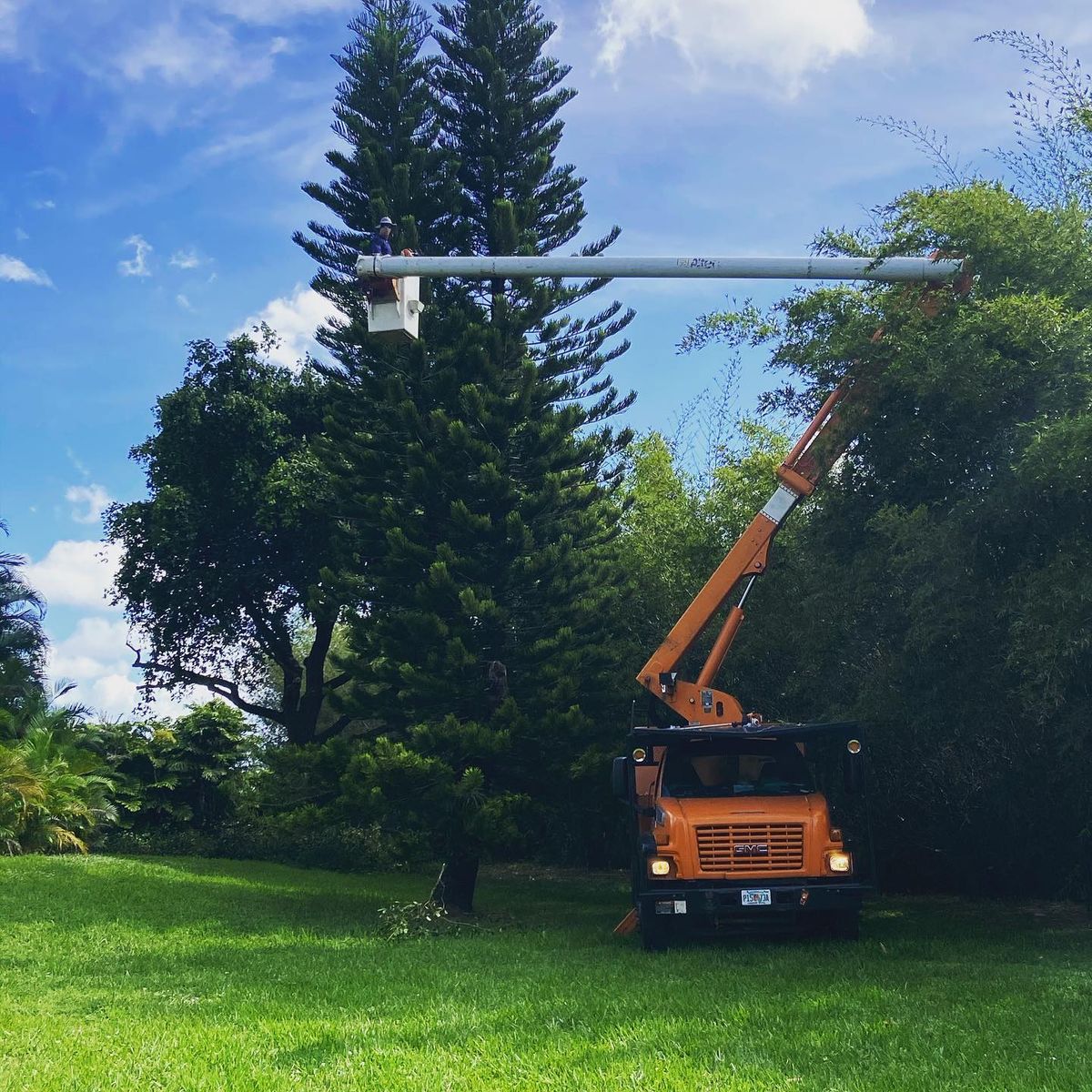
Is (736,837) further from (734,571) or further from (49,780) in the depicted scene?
(49,780)

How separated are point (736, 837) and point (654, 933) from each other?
117 centimetres

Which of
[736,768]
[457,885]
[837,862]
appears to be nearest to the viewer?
[837,862]

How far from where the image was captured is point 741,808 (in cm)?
1120

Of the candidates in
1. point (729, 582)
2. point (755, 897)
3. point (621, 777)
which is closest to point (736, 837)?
point (755, 897)

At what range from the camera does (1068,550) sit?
10.0 metres

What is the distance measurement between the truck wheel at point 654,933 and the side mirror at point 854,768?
→ 6.99 feet

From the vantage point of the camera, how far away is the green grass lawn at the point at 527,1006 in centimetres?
584

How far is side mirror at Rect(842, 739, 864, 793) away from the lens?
1116cm

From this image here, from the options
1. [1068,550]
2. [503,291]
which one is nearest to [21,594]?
[503,291]

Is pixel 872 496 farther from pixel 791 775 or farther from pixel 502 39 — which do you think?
pixel 502 39

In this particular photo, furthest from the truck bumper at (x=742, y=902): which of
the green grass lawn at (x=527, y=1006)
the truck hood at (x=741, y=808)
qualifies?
the truck hood at (x=741, y=808)

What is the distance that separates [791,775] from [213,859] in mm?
16140

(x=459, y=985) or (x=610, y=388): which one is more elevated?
(x=610, y=388)

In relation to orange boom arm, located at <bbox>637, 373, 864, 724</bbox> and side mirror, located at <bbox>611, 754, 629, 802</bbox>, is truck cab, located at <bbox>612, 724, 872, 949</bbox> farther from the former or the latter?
orange boom arm, located at <bbox>637, 373, 864, 724</bbox>
